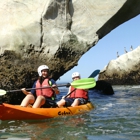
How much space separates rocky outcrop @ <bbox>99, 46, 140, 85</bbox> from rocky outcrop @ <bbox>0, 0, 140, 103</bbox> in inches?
578

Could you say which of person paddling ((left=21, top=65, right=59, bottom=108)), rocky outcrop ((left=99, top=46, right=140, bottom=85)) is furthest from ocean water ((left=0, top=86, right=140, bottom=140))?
rocky outcrop ((left=99, top=46, right=140, bottom=85))

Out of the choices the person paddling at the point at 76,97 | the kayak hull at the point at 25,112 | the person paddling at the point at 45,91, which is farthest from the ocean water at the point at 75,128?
the person paddling at the point at 76,97

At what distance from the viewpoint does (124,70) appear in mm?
27203

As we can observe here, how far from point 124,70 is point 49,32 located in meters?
16.9

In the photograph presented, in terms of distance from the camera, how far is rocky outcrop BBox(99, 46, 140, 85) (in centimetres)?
2656

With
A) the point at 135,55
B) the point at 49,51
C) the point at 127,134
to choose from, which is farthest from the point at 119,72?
the point at 127,134

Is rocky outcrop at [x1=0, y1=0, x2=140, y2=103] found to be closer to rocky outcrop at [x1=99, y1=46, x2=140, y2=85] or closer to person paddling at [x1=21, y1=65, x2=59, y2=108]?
person paddling at [x1=21, y1=65, x2=59, y2=108]

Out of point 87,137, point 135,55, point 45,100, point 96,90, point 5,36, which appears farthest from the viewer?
point 135,55

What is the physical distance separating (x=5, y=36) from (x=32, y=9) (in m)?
1.59

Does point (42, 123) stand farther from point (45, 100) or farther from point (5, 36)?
point (5, 36)

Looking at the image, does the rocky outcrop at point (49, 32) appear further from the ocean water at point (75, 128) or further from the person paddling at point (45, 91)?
the ocean water at point (75, 128)

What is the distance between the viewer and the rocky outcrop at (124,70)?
26.6 metres

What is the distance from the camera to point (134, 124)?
6.94 metres

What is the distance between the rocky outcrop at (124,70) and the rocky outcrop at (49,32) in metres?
14.7
